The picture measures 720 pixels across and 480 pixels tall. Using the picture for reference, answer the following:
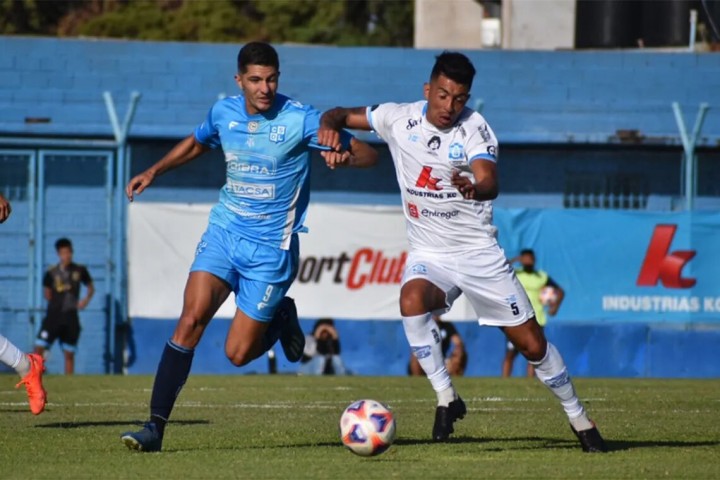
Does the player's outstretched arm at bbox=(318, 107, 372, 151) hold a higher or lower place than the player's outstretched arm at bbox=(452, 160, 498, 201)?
higher

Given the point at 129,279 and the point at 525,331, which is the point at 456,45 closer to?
the point at 129,279

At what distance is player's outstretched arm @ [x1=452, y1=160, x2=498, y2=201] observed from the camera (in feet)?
24.5

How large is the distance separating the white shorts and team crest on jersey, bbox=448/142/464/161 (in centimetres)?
58

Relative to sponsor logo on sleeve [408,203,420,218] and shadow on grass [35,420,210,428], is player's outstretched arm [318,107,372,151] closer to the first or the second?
sponsor logo on sleeve [408,203,420,218]

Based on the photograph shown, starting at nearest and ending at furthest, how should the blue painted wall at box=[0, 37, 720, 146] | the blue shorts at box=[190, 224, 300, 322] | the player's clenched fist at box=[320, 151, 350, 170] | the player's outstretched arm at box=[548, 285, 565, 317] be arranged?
the player's clenched fist at box=[320, 151, 350, 170], the blue shorts at box=[190, 224, 300, 322], the player's outstretched arm at box=[548, 285, 565, 317], the blue painted wall at box=[0, 37, 720, 146]

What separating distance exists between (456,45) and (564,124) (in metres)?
11.1

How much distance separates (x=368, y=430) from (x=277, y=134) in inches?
77.4

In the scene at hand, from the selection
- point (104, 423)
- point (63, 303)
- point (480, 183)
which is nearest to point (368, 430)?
point (480, 183)

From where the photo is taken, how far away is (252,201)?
8.84 metres

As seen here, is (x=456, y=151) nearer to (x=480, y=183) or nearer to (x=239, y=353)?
(x=480, y=183)

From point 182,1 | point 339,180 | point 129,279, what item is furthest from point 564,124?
point 182,1

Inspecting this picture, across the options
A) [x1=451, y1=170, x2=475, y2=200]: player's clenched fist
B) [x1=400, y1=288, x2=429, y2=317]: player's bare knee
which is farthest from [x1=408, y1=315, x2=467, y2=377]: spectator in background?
[x1=451, y1=170, x2=475, y2=200]: player's clenched fist

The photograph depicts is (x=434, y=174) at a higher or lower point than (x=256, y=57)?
lower

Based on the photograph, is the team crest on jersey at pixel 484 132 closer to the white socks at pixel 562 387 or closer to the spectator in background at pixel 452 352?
the white socks at pixel 562 387
